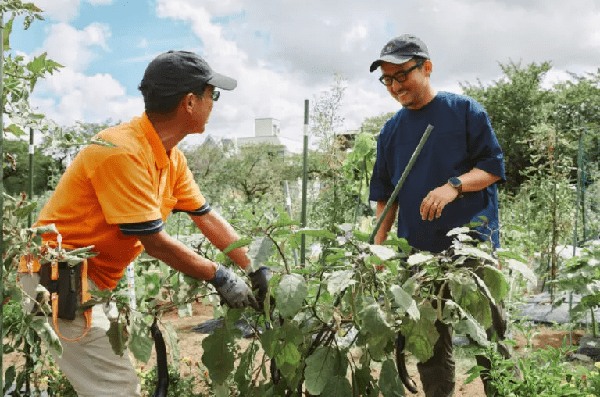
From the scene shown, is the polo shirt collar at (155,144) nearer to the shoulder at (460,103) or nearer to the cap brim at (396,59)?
the cap brim at (396,59)

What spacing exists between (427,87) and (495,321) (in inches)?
44.9

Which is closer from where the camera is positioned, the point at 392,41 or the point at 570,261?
the point at 392,41

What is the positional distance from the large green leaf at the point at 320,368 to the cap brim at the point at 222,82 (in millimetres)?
1075

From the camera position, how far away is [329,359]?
1.57 m

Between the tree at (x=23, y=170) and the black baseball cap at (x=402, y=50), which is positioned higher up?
the tree at (x=23, y=170)

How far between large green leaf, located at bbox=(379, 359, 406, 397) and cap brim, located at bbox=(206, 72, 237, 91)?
3.89 feet

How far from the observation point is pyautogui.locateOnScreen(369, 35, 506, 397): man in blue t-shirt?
2646 mm

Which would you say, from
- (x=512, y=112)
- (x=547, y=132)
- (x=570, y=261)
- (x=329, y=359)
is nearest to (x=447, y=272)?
(x=329, y=359)

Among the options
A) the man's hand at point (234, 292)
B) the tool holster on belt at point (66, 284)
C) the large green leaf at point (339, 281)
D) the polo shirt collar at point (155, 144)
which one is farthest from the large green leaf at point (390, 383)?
the polo shirt collar at point (155, 144)

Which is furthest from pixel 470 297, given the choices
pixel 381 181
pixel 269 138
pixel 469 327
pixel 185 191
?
pixel 269 138

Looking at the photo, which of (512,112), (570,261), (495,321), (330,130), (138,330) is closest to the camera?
(138,330)

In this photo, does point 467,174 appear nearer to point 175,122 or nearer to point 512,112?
point 175,122

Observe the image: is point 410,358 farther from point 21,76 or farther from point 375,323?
point 21,76

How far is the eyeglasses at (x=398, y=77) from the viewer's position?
2.66m
